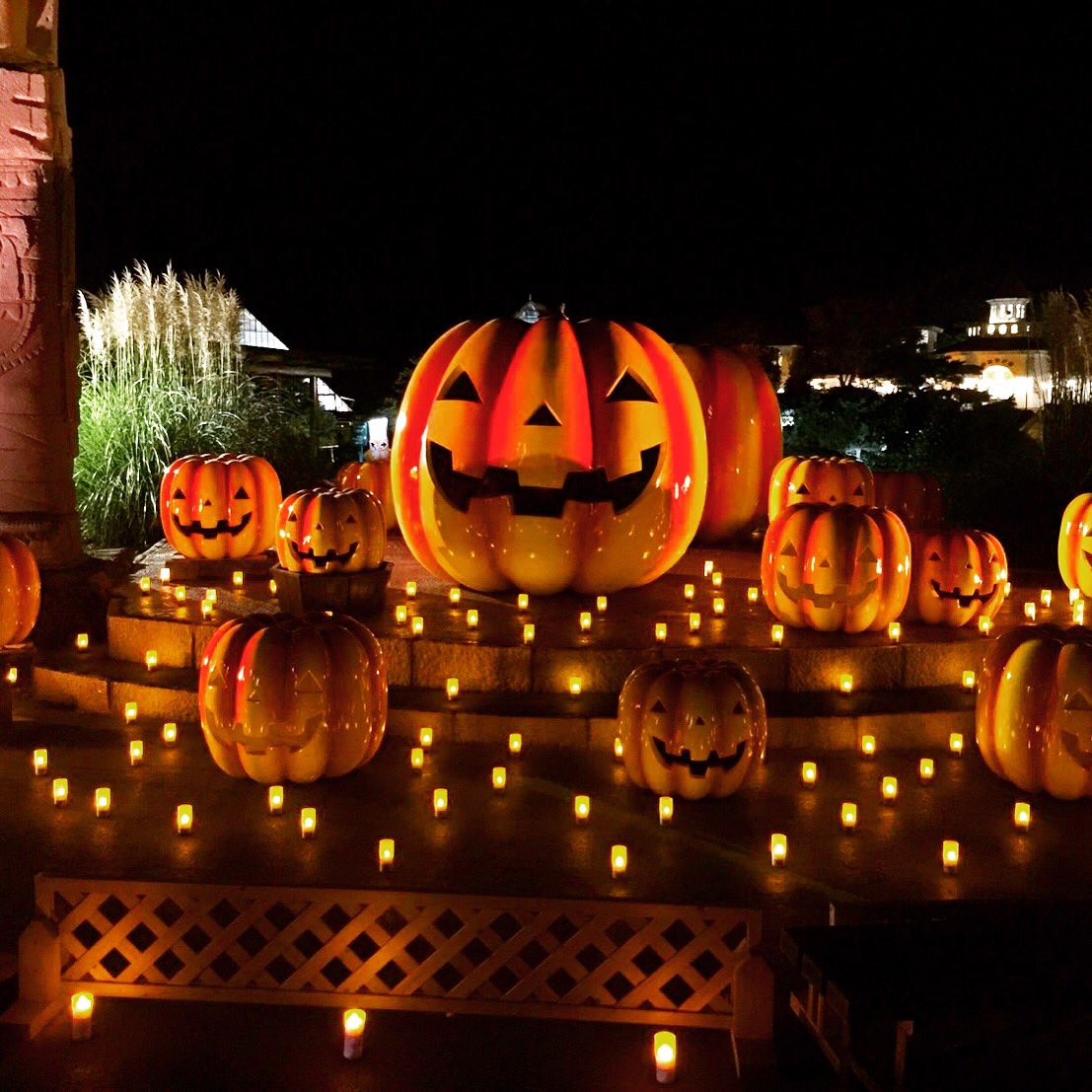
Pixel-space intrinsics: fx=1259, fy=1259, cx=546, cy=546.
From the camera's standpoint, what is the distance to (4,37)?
298 inches

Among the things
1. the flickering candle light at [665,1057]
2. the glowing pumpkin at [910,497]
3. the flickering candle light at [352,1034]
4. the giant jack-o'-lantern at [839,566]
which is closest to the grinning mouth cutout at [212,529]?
the giant jack-o'-lantern at [839,566]

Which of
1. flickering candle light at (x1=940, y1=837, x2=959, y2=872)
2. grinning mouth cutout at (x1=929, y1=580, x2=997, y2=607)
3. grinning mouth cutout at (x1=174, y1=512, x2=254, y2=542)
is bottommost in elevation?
flickering candle light at (x1=940, y1=837, x2=959, y2=872)

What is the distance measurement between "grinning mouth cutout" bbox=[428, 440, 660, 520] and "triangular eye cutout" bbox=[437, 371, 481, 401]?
11.1 inches

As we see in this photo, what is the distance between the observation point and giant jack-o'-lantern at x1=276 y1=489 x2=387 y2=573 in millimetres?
7086

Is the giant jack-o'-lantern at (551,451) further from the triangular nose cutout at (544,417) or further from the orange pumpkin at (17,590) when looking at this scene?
the orange pumpkin at (17,590)

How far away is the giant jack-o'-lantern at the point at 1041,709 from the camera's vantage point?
513 cm

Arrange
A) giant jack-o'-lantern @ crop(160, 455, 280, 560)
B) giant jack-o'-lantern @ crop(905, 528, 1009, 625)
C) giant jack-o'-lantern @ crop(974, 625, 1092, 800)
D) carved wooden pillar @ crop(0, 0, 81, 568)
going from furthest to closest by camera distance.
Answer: giant jack-o'-lantern @ crop(160, 455, 280, 560)
carved wooden pillar @ crop(0, 0, 81, 568)
giant jack-o'-lantern @ crop(905, 528, 1009, 625)
giant jack-o'-lantern @ crop(974, 625, 1092, 800)

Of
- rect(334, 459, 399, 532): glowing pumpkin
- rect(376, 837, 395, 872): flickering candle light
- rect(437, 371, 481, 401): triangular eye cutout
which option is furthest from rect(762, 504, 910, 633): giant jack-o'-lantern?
rect(334, 459, 399, 532): glowing pumpkin

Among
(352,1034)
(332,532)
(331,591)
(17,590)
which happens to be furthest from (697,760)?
(17,590)

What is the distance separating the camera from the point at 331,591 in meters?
6.86

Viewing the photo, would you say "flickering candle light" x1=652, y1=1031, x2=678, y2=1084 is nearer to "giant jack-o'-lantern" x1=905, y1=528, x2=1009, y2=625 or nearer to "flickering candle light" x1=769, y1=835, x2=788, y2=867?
"flickering candle light" x1=769, y1=835, x2=788, y2=867

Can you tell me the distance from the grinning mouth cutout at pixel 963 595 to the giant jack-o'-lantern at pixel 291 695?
128 inches

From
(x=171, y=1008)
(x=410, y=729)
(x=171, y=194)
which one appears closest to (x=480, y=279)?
(x=171, y=194)

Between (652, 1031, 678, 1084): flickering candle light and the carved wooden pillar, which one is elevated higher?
the carved wooden pillar
